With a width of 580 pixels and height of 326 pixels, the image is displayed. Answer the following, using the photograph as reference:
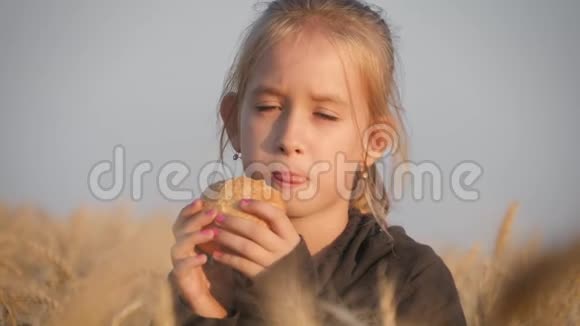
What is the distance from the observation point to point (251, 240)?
7.68ft

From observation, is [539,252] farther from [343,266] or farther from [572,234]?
[343,266]

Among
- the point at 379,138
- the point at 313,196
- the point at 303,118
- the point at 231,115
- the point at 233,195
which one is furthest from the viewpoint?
the point at 231,115

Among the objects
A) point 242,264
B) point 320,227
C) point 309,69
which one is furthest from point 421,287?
point 309,69

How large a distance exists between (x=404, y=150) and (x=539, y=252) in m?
1.73

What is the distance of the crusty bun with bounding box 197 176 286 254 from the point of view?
2373 millimetres

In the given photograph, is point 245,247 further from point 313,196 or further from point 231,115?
point 231,115

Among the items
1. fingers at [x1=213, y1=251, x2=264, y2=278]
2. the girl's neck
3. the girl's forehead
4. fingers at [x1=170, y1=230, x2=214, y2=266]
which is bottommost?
the girl's neck

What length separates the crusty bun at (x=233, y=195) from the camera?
7.79 ft

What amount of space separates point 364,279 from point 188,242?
0.65 meters

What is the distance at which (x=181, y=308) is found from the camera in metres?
2.36

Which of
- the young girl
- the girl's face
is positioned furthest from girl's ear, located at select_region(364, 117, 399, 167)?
the girl's face

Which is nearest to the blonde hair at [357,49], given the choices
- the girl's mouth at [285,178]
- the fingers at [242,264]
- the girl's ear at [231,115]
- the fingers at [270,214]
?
the girl's ear at [231,115]

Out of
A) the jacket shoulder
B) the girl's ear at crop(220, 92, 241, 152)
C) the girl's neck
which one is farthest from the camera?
the girl's ear at crop(220, 92, 241, 152)

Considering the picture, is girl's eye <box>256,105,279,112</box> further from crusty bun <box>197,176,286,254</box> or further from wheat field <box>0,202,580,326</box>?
wheat field <box>0,202,580,326</box>
